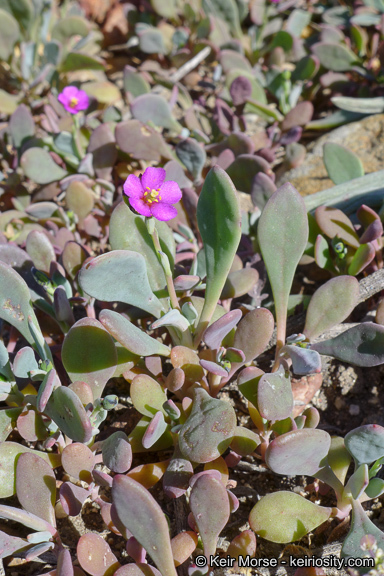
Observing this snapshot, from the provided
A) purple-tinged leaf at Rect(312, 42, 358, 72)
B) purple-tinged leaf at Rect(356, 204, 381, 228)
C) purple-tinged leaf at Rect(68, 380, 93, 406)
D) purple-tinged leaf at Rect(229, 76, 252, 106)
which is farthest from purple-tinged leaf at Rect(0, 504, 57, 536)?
purple-tinged leaf at Rect(312, 42, 358, 72)

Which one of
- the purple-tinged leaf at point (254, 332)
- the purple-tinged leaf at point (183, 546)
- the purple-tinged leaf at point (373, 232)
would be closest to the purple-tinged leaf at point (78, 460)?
the purple-tinged leaf at point (183, 546)

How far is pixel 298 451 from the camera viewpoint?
1.38 metres

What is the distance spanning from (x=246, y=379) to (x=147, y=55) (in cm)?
299

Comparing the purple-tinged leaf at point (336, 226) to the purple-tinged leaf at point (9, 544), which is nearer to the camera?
the purple-tinged leaf at point (9, 544)

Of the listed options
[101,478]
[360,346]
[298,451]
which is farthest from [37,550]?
[360,346]

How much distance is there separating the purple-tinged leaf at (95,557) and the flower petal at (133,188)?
3.07ft

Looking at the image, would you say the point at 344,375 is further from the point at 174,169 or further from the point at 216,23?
the point at 216,23

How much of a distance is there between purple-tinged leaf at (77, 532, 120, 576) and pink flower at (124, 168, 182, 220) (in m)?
0.89

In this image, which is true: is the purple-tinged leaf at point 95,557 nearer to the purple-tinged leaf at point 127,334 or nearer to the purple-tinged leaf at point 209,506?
the purple-tinged leaf at point 209,506

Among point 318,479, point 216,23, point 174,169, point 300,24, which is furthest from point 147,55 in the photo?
point 318,479

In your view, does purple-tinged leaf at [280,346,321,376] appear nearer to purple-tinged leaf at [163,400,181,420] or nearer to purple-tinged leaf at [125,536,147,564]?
purple-tinged leaf at [163,400,181,420]

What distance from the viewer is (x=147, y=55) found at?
12.3 ft

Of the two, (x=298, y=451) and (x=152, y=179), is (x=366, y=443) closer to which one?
(x=298, y=451)

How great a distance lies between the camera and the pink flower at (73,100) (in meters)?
2.49
